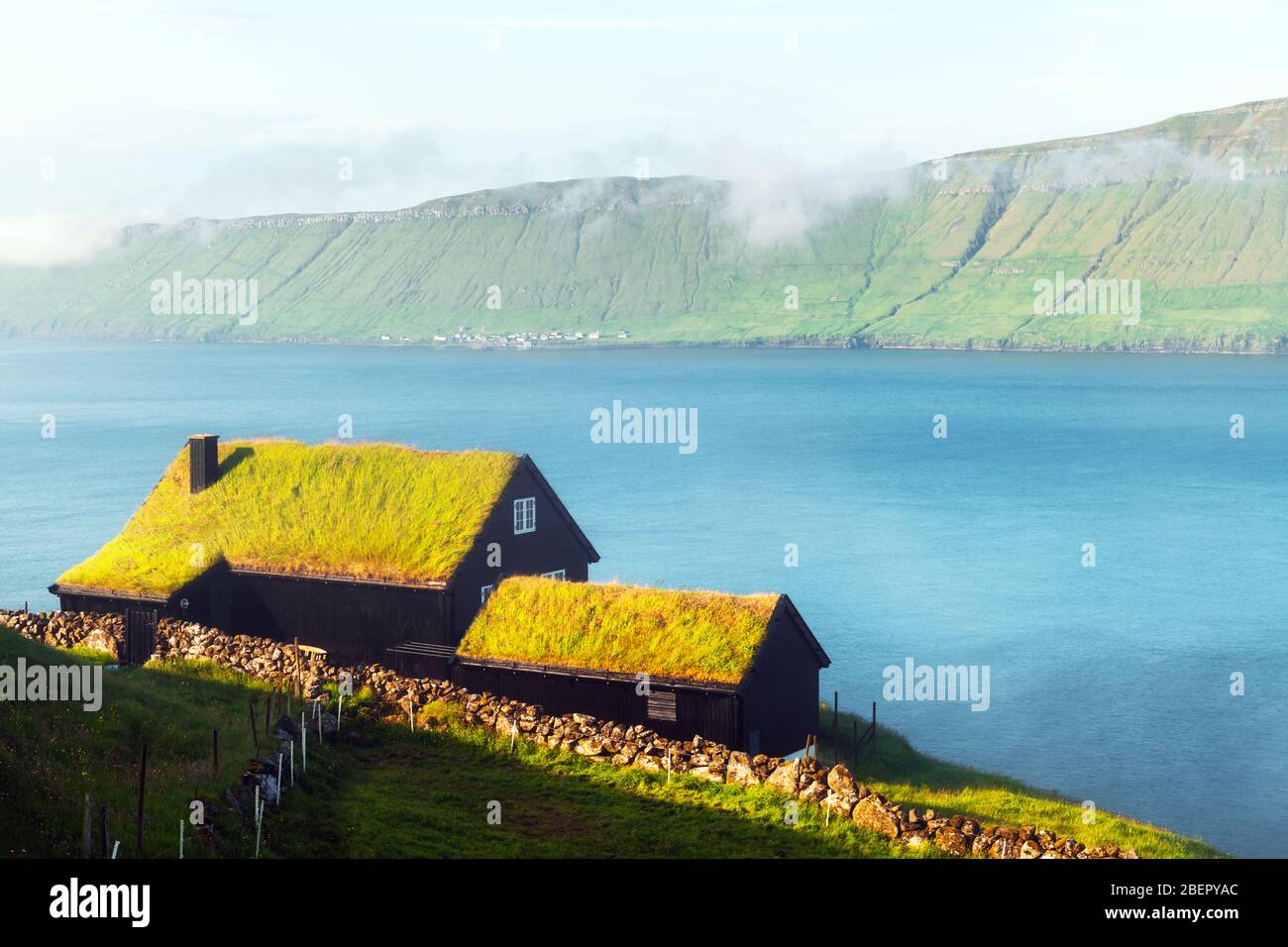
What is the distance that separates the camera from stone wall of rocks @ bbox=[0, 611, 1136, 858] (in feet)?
93.7

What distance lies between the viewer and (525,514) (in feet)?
164

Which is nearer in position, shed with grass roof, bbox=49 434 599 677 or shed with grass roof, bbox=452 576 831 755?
shed with grass roof, bbox=452 576 831 755

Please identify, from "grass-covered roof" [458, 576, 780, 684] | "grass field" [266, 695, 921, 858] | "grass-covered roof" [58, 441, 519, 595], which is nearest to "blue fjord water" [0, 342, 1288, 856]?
→ "grass-covered roof" [58, 441, 519, 595]

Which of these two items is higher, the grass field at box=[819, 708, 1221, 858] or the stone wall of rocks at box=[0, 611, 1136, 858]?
the stone wall of rocks at box=[0, 611, 1136, 858]

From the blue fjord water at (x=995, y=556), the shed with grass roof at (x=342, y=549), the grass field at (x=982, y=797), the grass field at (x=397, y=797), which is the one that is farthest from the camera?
the blue fjord water at (x=995, y=556)

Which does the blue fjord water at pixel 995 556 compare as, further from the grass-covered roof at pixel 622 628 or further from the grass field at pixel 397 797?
the grass field at pixel 397 797

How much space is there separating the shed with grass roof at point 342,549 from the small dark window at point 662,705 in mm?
9296

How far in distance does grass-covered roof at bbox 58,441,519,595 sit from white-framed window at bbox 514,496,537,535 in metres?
1.50

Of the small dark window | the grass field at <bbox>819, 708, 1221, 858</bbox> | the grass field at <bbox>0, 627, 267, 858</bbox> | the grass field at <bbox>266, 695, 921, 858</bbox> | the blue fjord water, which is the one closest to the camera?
the grass field at <bbox>0, 627, 267, 858</bbox>

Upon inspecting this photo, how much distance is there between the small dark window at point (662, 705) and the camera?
38438 millimetres

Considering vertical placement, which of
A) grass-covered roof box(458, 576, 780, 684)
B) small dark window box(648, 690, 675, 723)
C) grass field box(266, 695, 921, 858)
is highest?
grass-covered roof box(458, 576, 780, 684)

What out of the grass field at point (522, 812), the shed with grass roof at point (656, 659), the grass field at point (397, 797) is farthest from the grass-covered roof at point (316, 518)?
the grass field at point (522, 812)

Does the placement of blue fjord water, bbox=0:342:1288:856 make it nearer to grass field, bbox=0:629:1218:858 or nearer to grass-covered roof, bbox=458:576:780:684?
grass-covered roof, bbox=458:576:780:684
